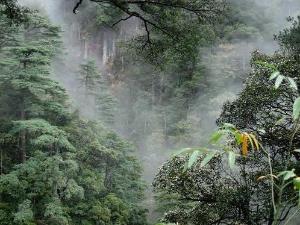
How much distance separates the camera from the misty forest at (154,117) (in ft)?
17.5

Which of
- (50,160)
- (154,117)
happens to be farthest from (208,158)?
(154,117)

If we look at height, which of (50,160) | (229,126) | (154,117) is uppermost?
(154,117)

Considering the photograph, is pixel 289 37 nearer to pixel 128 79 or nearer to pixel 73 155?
pixel 73 155

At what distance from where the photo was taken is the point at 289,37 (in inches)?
434

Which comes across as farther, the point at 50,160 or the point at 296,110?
the point at 50,160

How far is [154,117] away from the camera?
3281cm

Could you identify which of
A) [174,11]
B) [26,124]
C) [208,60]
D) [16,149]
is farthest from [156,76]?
[174,11]

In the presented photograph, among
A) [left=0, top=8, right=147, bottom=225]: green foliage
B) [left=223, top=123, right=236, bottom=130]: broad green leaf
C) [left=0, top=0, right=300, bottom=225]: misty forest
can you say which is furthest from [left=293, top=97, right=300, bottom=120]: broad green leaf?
[left=0, top=8, right=147, bottom=225]: green foliage

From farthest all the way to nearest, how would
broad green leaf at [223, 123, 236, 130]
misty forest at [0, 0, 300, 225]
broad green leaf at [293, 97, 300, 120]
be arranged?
misty forest at [0, 0, 300, 225] < broad green leaf at [223, 123, 236, 130] < broad green leaf at [293, 97, 300, 120]

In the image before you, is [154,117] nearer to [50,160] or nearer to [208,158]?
[50,160]

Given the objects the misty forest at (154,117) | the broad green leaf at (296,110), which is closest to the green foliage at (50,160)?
the misty forest at (154,117)

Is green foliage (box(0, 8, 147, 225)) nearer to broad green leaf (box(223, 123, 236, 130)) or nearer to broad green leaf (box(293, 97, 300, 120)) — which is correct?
broad green leaf (box(223, 123, 236, 130))

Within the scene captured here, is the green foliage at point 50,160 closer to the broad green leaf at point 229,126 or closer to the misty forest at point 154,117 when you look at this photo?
the misty forest at point 154,117

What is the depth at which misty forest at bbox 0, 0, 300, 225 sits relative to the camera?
5.33m
